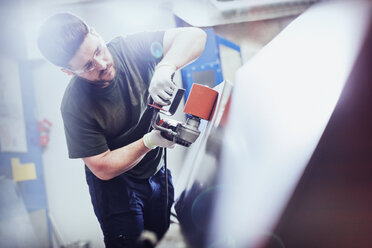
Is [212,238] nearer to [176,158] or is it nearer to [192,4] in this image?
[176,158]

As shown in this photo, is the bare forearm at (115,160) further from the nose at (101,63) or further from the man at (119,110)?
the nose at (101,63)

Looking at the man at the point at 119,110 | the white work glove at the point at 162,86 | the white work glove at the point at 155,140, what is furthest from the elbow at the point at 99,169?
the white work glove at the point at 162,86

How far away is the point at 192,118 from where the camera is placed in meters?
0.58

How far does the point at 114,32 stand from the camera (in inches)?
26.3

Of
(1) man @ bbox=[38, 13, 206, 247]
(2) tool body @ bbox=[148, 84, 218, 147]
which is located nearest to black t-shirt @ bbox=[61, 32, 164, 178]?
(1) man @ bbox=[38, 13, 206, 247]

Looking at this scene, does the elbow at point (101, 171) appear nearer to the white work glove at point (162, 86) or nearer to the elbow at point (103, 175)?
the elbow at point (103, 175)

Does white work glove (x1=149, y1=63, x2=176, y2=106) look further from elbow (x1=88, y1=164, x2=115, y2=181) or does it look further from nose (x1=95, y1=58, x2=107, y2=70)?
elbow (x1=88, y1=164, x2=115, y2=181)

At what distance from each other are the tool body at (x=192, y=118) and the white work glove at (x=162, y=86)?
6 centimetres

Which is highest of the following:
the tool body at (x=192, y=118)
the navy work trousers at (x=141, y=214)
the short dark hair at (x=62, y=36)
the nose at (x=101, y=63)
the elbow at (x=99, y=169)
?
the short dark hair at (x=62, y=36)

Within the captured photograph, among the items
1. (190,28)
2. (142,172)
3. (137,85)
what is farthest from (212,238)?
(190,28)

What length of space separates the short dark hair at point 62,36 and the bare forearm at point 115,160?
269 millimetres

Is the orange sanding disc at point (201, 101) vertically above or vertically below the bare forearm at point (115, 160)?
above

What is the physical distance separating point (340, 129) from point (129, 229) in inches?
23.7

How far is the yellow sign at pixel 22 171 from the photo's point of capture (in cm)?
61
